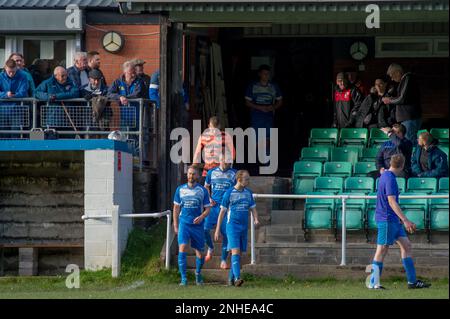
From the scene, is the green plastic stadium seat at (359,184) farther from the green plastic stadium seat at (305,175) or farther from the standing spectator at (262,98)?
the standing spectator at (262,98)

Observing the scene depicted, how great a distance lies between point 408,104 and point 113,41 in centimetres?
526

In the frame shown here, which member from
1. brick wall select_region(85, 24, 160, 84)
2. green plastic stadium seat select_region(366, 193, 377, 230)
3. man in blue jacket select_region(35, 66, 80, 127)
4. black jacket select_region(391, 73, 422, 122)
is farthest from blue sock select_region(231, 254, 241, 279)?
brick wall select_region(85, 24, 160, 84)

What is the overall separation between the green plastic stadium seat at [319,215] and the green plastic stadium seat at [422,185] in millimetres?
1238

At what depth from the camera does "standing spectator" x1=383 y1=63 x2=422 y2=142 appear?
893 inches

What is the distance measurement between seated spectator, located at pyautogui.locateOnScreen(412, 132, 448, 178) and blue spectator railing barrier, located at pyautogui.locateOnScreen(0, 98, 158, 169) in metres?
4.31

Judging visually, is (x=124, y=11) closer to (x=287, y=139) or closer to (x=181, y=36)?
(x=181, y=36)

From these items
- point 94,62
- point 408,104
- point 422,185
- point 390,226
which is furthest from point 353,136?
point 390,226

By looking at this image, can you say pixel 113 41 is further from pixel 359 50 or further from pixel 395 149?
pixel 395 149

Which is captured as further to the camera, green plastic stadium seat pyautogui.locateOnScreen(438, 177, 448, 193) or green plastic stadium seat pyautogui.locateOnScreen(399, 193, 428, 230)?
green plastic stadium seat pyautogui.locateOnScreen(438, 177, 448, 193)

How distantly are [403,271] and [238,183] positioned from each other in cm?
262

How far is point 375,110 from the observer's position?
2348cm

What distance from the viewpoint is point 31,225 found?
71.5ft

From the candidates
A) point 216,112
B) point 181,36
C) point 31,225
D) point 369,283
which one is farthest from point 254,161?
point 369,283

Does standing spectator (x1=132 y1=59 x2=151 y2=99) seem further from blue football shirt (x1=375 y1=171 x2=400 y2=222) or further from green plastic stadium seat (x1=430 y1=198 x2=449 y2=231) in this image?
blue football shirt (x1=375 y1=171 x2=400 y2=222)
